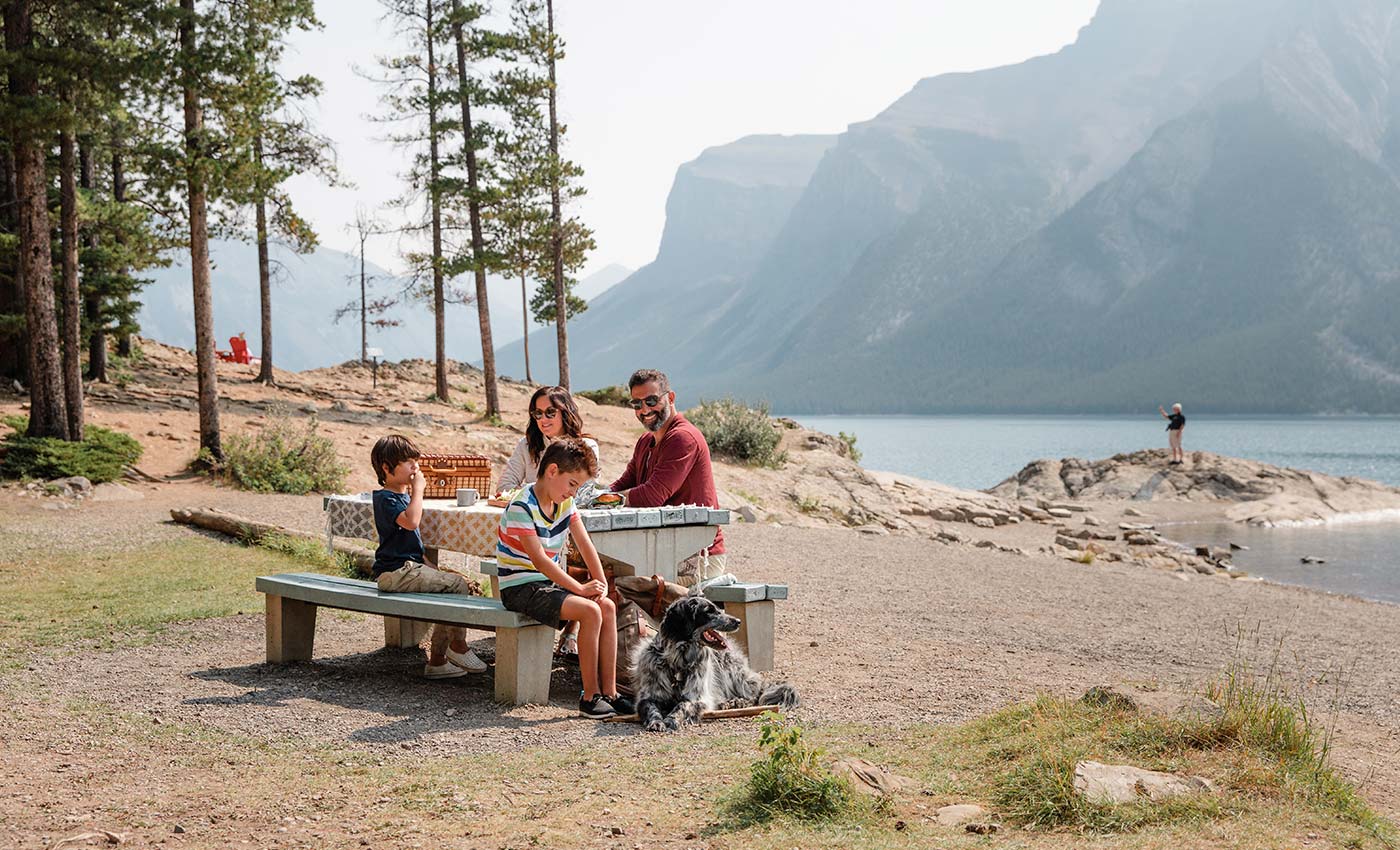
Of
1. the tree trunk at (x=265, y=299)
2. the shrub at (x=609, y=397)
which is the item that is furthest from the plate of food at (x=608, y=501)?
the shrub at (x=609, y=397)

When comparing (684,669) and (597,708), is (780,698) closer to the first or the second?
(684,669)

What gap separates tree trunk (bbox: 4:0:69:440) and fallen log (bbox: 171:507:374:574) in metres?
4.74

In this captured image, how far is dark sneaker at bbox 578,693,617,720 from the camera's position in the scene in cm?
611

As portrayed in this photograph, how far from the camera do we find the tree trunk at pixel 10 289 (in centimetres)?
2188

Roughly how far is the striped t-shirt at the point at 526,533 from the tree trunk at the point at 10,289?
61.6 feet

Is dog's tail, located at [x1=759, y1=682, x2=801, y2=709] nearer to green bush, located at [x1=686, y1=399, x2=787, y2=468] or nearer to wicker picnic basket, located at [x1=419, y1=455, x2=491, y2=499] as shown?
wicker picnic basket, located at [x1=419, y1=455, x2=491, y2=499]

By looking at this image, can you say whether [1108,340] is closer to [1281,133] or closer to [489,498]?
[1281,133]

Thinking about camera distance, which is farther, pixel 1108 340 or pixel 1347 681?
pixel 1108 340

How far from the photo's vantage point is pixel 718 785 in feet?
15.9

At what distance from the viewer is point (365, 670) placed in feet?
24.0

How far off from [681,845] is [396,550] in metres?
3.25

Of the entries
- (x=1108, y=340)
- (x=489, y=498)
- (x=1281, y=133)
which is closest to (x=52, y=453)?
(x=489, y=498)

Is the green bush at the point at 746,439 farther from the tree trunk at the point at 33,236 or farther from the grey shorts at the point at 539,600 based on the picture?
the grey shorts at the point at 539,600

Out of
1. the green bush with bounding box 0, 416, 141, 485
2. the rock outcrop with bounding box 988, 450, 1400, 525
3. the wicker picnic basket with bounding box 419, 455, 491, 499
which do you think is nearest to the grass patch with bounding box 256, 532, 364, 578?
the wicker picnic basket with bounding box 419, 455, 491, 499
